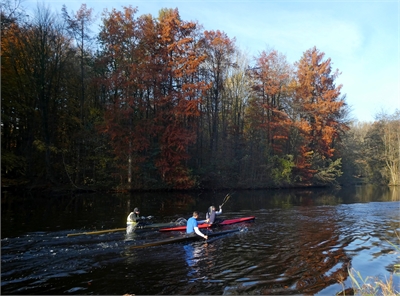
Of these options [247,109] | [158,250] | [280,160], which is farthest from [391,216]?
[247,109]

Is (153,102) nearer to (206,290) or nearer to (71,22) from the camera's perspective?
(71,22)

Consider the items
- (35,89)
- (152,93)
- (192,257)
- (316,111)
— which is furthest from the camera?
(316,111)

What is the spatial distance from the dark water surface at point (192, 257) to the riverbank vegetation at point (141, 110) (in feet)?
39.1

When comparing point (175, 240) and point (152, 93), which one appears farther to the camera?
point (152, 93)

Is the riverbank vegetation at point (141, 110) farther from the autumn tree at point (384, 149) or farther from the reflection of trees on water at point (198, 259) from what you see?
the reflection of trees on water at point (198, 259)

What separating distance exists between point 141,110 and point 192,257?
2166 centimetres

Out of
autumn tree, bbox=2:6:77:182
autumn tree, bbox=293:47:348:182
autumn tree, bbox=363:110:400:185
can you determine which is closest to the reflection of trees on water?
autumn tree, bbox=2:6:77:182

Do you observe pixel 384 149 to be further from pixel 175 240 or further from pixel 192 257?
pixel 192 257

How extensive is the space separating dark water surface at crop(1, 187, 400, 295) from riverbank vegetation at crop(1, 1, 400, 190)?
11.9 meters

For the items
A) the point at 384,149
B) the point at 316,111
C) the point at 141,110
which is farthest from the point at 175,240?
the point at 384,149

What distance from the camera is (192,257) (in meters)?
10.4

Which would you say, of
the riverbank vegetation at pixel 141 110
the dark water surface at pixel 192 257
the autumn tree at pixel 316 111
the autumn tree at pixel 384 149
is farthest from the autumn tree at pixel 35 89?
Answer: the autumn tree at pixel 384 149

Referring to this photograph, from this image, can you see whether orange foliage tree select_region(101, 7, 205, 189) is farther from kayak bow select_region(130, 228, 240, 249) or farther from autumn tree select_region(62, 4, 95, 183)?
kayak bow select_region(130, 228, 240, 249)

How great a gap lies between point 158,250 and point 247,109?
30.3 meters
